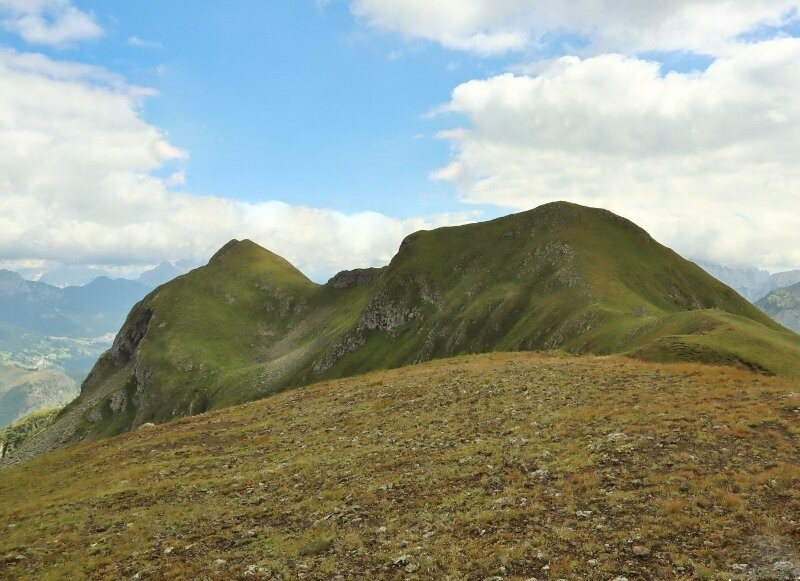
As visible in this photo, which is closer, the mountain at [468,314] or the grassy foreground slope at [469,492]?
the grassy foreground slope at [469,492]

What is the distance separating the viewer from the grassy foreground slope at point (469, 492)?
1487cm

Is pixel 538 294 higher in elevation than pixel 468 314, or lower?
higher

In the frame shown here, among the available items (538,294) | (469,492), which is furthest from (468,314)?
(469,492)

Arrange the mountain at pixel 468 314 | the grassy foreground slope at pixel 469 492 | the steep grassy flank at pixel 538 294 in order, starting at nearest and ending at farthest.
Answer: the grassy foreground slope at pixel 469 492
the steep grassy flank at pixel 538 294
the mountain at pixel 468 314

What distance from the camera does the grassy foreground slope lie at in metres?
14.9

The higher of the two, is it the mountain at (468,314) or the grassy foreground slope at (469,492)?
the mountain at (468,314)

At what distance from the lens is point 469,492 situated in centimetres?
2019

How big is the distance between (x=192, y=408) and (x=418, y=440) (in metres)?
146

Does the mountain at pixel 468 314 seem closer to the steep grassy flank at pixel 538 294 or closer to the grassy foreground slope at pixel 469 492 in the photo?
the steep grassy flank at pixel 538 294

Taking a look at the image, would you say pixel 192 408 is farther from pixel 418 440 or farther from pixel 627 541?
pixel 627 541

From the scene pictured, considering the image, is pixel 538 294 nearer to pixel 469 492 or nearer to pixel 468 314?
pixel 468 314

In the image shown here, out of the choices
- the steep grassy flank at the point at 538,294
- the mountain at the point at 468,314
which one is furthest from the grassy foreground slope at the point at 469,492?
the mountain at the point at 468,314

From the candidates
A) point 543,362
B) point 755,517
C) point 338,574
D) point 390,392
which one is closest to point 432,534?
point 338,574

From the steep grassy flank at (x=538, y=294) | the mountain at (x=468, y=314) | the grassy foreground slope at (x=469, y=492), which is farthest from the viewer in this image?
the mountain at (x=468, y=314)
